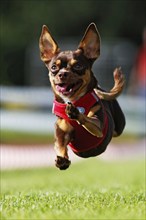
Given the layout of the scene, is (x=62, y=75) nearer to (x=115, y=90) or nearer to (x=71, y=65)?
(x=71, y=65)

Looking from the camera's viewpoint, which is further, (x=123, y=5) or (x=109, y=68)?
(x=123, y=5)

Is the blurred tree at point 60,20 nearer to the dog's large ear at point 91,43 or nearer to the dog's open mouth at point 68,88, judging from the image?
the dog's large ear at point 91,43

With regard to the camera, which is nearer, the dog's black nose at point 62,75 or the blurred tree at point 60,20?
the dog's black nose at point 62,75

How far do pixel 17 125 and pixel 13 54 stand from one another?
22969 millimetres

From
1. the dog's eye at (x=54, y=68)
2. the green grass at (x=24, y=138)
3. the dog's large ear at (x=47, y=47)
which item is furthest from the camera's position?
the green grass at (x=24, y=138)

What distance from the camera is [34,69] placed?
43688 millimetres

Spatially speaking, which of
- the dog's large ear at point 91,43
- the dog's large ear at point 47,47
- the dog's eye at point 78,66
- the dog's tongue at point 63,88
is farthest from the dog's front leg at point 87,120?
the dog's large ear at point 47,47

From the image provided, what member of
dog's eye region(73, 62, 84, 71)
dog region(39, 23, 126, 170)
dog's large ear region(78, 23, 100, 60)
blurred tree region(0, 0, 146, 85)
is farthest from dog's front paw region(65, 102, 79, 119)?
blurred tree region(0, 0, 146, 85)

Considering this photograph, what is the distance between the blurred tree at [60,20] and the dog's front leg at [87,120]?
3752cm

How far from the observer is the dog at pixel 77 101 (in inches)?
275

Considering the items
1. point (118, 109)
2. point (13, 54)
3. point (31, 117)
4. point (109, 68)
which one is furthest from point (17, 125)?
point (13, 54)

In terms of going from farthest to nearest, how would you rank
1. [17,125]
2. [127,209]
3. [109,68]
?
1. [109,68]
2. [17,125]
3. [127,209]

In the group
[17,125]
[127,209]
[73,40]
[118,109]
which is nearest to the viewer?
[127,209]

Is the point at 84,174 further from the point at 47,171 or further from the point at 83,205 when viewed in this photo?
the point at 83,205
